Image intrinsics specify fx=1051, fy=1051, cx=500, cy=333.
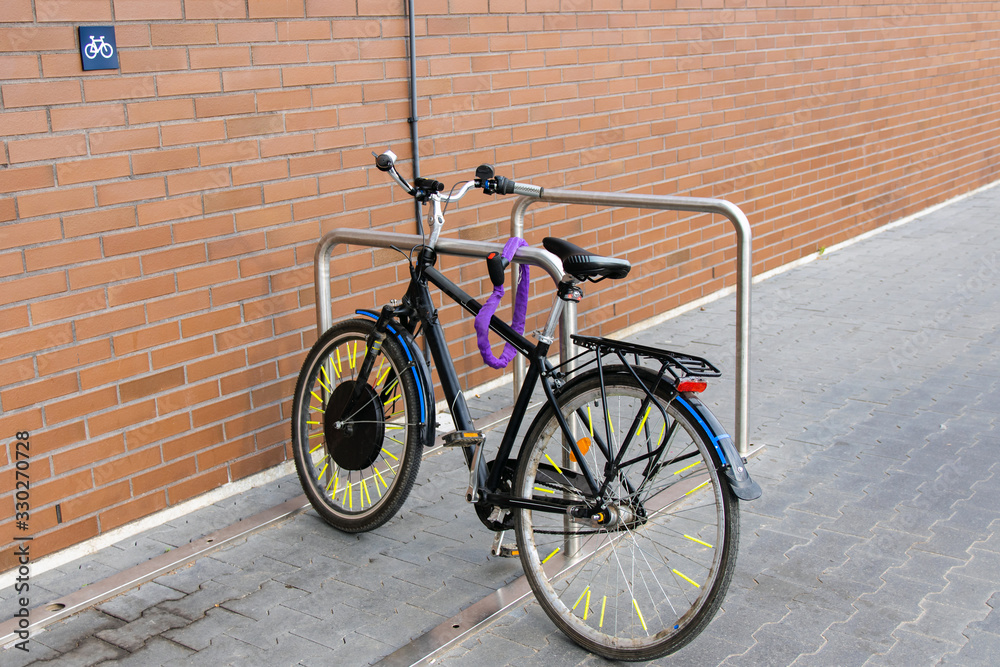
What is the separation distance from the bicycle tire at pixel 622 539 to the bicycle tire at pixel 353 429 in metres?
0.62

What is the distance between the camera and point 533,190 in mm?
3820

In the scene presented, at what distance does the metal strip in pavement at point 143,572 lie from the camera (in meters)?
3.43

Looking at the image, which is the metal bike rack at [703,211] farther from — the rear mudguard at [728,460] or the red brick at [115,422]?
the red brick at [115,422]

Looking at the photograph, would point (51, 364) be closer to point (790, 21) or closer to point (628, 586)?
point (628, 586)

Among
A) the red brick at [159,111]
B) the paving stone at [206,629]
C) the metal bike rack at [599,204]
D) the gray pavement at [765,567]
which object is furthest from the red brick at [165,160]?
the paving stone at [206,629]

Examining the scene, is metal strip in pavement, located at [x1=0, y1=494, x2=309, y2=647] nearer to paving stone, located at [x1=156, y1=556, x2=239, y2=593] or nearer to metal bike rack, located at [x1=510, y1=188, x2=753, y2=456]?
paving stone, located at [x1=156, y1=556, x2=239, y2=593]

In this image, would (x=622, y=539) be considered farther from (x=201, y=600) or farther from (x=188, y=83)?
(x=188, y=83)

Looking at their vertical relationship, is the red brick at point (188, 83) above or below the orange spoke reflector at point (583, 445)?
above

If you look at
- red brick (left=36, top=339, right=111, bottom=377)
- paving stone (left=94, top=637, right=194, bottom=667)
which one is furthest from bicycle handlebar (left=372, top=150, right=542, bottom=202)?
paving stone (left=94, top=637, right=194, bottom=667)

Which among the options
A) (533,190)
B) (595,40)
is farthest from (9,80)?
(595,40)

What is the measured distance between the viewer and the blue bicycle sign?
369cm

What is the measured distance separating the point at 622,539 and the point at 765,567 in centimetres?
51

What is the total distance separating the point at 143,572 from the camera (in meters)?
3.76

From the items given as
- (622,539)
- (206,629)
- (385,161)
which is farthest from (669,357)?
(206,629)
